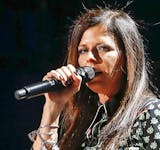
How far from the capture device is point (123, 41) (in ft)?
4.42

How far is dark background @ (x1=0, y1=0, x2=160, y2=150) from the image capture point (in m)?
2.56

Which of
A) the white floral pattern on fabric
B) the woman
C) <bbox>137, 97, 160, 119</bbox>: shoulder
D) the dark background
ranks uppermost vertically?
the dark background

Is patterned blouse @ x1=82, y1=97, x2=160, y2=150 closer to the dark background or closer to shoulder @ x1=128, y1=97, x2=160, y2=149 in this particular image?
shoulder @ x1=128, y1=97, x2=160, y2=149

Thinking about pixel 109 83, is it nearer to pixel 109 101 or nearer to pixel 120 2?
pixel 109 101

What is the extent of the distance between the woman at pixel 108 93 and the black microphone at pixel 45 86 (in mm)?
18

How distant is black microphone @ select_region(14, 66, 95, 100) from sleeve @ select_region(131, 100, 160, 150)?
0.61 feet

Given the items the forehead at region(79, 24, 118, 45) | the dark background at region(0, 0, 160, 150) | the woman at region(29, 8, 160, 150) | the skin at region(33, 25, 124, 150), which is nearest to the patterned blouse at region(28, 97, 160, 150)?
the woman at region(29, 8, 160, 150)

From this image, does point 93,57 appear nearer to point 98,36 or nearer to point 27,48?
point 98,36

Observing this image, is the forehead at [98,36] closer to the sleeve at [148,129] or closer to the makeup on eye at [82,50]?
the makeup on eye at [82,50]

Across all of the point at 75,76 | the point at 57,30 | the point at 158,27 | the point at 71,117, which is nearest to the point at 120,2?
the point at 158,27

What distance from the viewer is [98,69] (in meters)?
1.31

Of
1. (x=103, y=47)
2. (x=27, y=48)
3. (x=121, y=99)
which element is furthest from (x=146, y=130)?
(x=27, y=48)

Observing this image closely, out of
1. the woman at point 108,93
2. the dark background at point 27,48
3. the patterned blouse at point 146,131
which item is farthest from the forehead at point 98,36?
the dark background at point 27,48

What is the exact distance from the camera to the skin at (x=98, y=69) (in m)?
1.29
